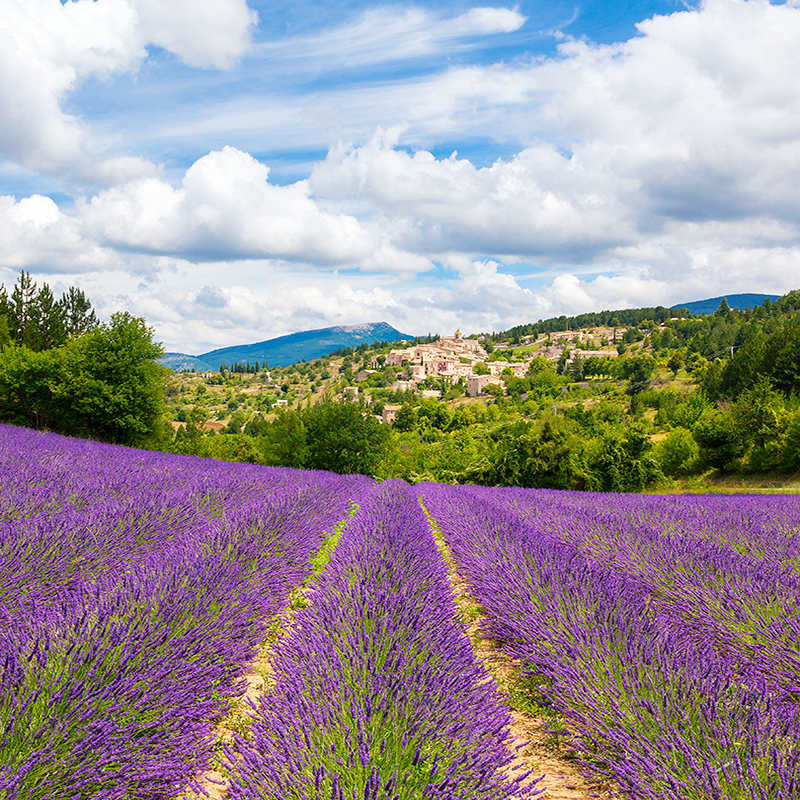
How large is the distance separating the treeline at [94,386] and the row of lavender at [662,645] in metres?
19.6

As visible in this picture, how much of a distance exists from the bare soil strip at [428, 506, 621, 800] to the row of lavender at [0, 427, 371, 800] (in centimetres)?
137

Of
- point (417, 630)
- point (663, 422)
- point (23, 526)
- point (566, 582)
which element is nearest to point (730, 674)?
point (566, 582)

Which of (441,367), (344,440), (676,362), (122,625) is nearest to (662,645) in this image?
(122,625)

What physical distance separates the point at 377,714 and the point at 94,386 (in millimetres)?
22230

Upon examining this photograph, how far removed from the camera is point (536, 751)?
7.74ft

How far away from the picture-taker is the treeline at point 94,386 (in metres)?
20.1

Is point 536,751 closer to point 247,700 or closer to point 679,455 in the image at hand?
point 247,700

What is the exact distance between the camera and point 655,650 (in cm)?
253

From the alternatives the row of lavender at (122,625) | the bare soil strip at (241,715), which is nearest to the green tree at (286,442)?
the row of lavender at (122,625)

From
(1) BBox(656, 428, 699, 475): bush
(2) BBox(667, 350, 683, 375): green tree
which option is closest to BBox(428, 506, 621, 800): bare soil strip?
(1) BBox(656, 428, 699, 475): bush

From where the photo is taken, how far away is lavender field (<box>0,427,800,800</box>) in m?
1.68

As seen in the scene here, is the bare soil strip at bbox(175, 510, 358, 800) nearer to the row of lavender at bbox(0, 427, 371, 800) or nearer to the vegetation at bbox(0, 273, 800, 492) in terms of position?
the row of lavender at bbox(0, 427, 371, 800)

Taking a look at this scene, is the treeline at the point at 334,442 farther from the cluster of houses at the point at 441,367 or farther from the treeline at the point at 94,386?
the cluster of houses at the point at 441,367

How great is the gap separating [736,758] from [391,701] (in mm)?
1277
